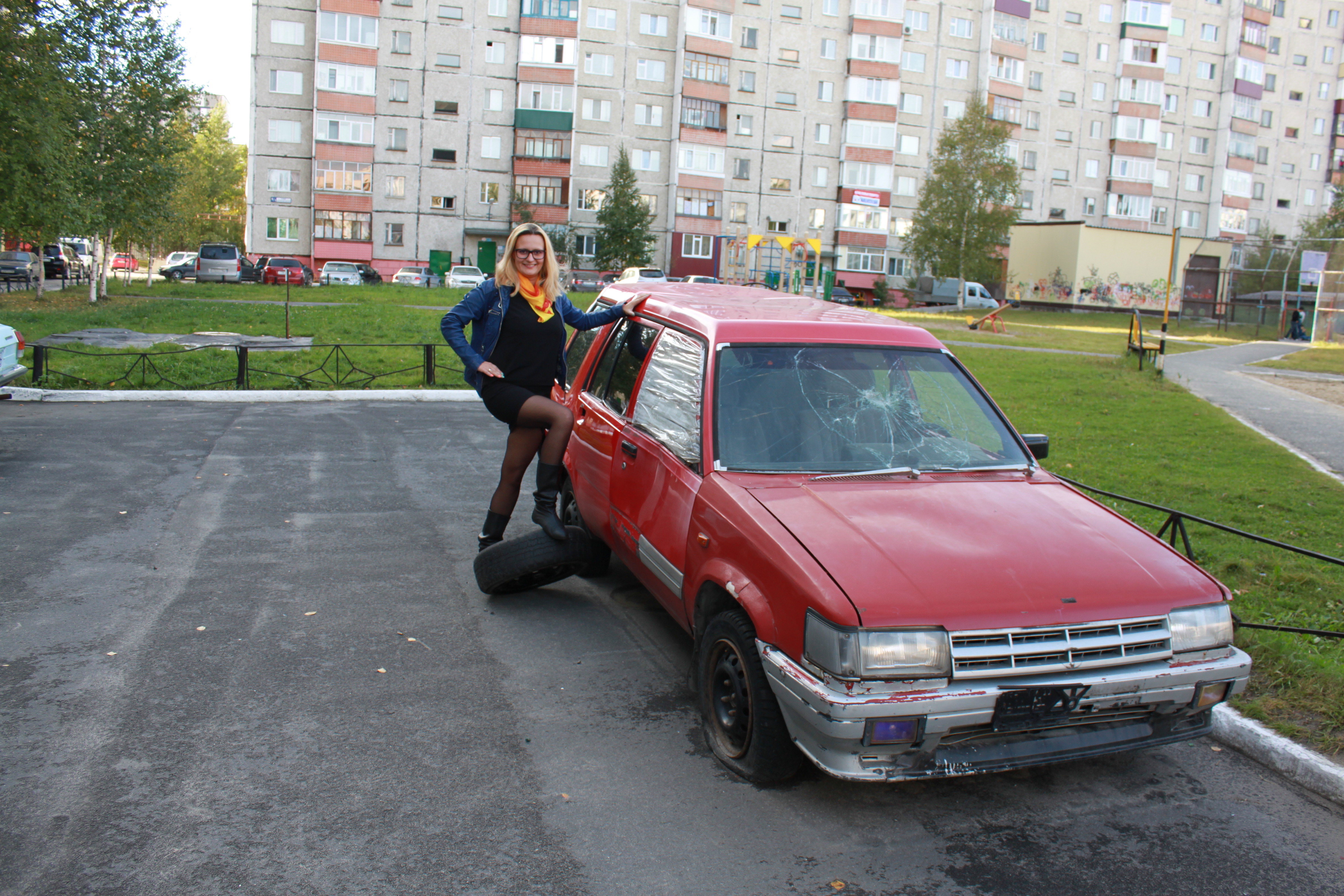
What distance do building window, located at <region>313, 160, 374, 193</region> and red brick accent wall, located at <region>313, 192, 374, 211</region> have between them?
0.79 ft

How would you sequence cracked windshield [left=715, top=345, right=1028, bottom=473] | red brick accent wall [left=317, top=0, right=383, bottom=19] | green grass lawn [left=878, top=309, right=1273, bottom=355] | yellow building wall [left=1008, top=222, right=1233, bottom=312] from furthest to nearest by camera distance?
yellow building wall [left=1008, top=222, right=1233, bottom=312] → red brick accent wall [left=317, top=0, right=383, bottom=19] → green grass lawn [left=878, top=309, right=1273, bottom=355] → cracked windshield [left=715, top=345, right=1028, bottom=473]

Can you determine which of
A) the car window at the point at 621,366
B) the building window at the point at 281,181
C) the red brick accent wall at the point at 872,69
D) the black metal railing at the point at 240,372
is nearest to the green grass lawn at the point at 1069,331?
the black metal railing at the point at 240,372

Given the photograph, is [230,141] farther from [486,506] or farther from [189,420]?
[486,506]

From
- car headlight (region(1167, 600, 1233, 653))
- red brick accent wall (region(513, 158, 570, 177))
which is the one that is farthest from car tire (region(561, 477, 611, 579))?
red brick accent wall (region(513, 158, 570, 177))

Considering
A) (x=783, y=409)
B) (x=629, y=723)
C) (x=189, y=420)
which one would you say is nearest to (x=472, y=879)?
(x=629, y=723)

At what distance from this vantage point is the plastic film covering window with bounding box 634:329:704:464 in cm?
468

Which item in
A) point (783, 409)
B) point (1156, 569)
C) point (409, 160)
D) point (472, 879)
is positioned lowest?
point (472, 879)

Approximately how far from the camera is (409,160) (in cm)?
5644

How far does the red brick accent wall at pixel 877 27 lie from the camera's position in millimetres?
62906

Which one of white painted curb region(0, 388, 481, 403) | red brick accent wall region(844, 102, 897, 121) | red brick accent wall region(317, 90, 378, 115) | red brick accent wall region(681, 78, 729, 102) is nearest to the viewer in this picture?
white painted curb region(0, 388, 481, 403)

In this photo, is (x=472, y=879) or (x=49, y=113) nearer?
(x=472, y=879)

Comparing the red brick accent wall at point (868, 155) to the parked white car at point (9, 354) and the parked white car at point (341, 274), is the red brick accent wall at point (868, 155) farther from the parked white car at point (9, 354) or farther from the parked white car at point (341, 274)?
the parked white car at point (9, 354)

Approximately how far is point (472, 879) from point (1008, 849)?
1824 mm

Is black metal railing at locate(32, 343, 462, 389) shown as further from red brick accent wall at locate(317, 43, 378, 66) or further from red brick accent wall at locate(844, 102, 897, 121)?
red brick accent wall at locate(844, 102, 897, 121)
